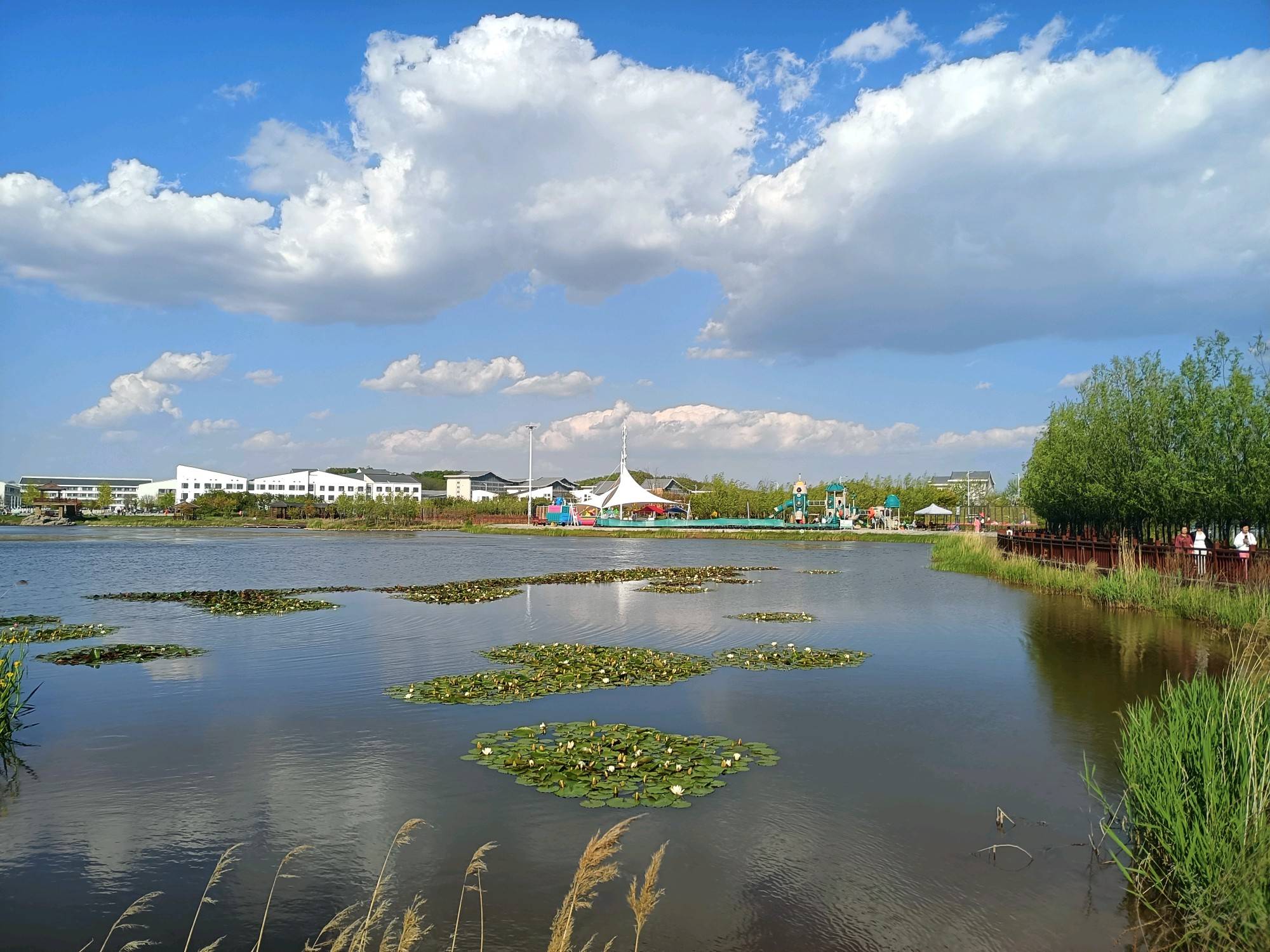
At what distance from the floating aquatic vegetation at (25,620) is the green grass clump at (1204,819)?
929 inches

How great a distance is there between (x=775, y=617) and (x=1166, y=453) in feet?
53.7

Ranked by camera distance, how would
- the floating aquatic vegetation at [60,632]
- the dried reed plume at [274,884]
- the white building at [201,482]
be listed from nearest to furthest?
1. the dried reed plume at [274,884]
2. the floating aquatic vegetation at [60,632]
3. the white building at [201,482]

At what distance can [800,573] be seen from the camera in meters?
39.6

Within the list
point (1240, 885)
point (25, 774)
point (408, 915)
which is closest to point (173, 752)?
point (25, 774)

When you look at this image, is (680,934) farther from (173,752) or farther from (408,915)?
(173,752)

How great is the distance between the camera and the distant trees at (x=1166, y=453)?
80.8ft

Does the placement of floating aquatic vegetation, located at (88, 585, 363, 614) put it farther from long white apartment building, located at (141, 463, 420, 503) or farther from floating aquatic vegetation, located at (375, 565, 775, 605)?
long white apartment building, located at (141, 463, 420, 503)

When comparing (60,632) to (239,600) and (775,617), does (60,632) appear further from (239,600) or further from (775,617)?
(775,617)

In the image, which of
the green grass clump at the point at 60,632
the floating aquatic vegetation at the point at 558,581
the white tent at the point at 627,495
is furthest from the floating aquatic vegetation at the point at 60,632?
the white tent at the point at 627,495

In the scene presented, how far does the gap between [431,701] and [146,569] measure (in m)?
32.4

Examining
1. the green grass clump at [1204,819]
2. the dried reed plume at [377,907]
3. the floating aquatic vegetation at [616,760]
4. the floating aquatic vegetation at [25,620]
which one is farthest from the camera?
the floating aquatic vegetation at [25,620]

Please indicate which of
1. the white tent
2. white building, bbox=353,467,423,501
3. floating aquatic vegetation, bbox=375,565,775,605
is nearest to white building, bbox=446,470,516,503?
white building, bbox=353,467,423,501

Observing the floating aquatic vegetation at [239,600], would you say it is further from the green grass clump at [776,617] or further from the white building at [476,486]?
the white building at [476,486]

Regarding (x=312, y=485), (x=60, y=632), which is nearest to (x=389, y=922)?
(x=60, y=632)
